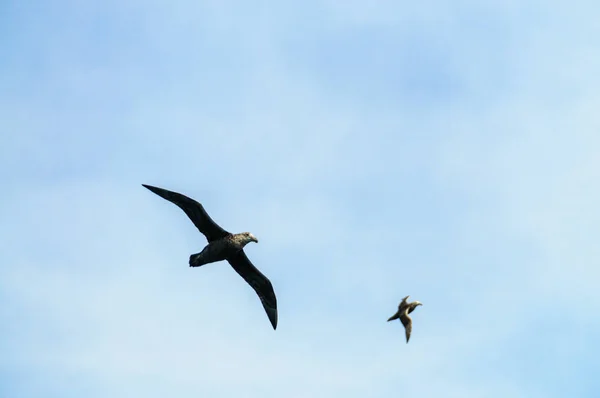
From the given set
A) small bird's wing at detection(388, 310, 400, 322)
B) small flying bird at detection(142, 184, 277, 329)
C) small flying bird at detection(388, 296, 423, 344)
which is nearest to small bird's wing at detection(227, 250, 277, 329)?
small flying bird at detection(142, 184, 277, 329)

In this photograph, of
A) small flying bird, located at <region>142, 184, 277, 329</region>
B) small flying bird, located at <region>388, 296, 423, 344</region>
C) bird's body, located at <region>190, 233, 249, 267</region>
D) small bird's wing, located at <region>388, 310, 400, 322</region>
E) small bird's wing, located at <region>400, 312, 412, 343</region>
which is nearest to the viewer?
small bird's wing, located at <region>400, 312, 412, 343</region>

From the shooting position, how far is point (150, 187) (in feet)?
133

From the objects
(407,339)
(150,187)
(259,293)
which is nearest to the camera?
(407,339)

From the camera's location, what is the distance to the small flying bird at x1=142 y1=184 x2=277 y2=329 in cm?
4088

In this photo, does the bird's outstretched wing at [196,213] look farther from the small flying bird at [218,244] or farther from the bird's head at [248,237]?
the bird's head at [248,237]

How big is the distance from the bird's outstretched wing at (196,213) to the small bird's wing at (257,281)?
1.80 metres

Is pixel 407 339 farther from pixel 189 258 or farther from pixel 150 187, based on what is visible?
pixel 150 187

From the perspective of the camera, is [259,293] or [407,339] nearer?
[407,339]

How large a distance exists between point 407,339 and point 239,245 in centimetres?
978

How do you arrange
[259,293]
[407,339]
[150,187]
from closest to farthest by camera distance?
[407,339], [150,187], [259,293]

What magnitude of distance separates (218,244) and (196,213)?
6.13 feet

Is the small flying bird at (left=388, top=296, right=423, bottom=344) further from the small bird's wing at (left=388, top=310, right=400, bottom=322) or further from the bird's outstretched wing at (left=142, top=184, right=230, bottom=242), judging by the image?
the bird's outstretched wing at (left=142, top=184, right=230, bottom=242)

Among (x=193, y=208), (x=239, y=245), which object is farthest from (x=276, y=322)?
(x=193, y=208)

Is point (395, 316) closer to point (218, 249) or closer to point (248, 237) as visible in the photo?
point (248, 237)
